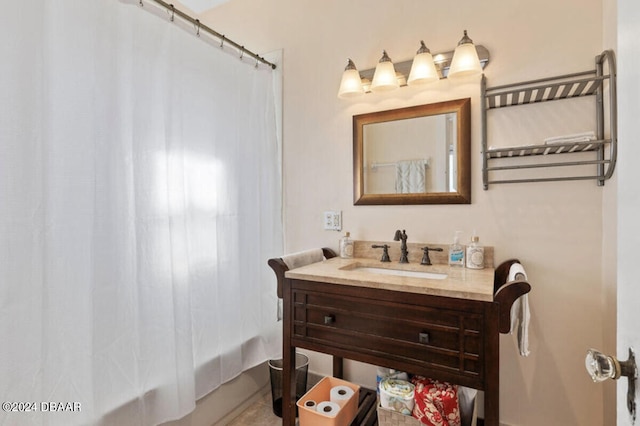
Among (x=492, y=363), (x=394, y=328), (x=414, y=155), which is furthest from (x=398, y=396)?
(x=414, y=155)

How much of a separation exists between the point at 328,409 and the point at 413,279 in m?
0.79

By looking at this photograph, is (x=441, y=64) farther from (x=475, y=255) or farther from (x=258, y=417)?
(x=258, y=417)

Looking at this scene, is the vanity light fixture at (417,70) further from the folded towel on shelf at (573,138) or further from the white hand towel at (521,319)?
the white hand towel at (521,319)

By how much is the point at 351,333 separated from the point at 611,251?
1089 millimetres

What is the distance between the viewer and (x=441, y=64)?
1552 mm

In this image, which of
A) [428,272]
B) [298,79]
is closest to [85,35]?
[298,79]

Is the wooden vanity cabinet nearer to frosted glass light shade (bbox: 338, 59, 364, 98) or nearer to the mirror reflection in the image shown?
the mirror reflection

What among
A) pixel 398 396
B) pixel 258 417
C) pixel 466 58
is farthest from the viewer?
pixel 258 417

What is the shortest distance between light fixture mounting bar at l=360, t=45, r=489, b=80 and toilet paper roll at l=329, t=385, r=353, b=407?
5.58ft

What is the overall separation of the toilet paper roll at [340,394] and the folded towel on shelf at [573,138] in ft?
4.91

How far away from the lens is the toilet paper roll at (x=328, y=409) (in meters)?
1.44

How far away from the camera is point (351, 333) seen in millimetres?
1276

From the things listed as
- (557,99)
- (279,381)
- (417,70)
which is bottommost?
(279,381)

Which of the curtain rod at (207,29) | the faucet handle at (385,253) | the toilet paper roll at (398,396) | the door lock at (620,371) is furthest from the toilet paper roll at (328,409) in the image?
the curtain rod at (207,29)
